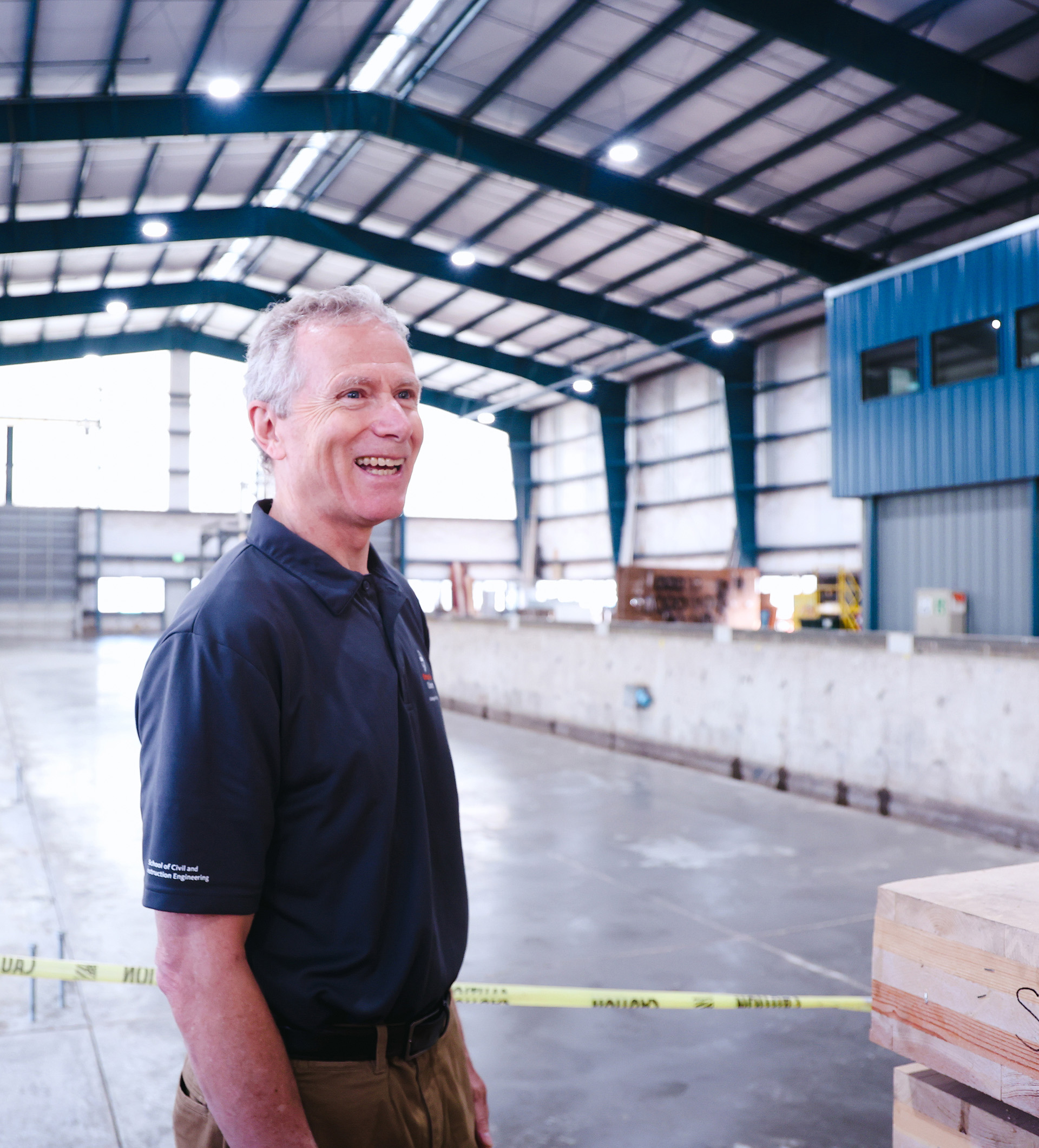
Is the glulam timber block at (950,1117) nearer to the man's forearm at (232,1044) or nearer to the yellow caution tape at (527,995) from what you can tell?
the man's forearm at (232,1044)

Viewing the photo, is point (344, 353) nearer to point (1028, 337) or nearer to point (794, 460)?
point (1028, 337)

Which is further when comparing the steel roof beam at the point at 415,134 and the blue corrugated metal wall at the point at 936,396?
the steel roof beam at the point at 415,134

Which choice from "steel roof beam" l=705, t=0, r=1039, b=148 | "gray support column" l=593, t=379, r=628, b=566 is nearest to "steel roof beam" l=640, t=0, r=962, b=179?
"steel roof beam" l=705, t=0, r=1039, b=148

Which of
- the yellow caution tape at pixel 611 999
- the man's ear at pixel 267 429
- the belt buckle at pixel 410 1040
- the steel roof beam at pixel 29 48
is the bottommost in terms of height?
the yellow caution tape at pixel 611 999

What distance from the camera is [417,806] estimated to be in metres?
1.74

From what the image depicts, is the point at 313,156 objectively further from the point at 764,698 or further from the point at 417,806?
the point at 417,806

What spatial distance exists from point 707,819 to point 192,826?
7.08 metres

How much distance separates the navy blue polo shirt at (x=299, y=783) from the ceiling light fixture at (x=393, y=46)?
645 inches

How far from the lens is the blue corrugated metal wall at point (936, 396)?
13.8 meters

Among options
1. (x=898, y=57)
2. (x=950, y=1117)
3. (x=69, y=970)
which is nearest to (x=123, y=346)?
(x=898, y=57)

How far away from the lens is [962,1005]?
6.36 ft

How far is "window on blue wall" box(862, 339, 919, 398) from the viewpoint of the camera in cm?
1542

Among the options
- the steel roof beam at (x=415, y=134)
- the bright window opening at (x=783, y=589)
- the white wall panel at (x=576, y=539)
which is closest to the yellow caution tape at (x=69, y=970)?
the steel roof beam at (x=415, y=134)

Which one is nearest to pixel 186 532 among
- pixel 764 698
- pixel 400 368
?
pixel 764 698
